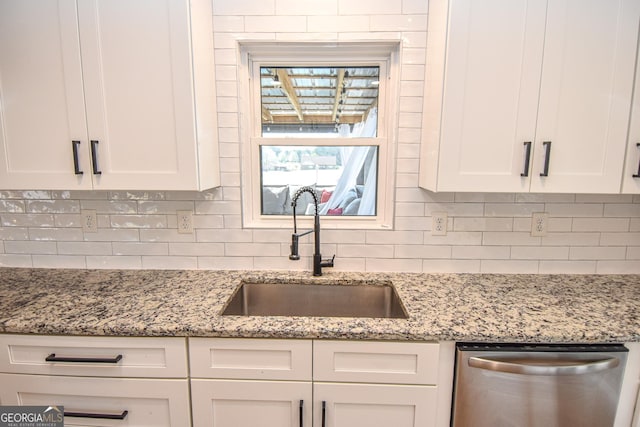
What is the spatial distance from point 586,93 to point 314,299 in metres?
1.46

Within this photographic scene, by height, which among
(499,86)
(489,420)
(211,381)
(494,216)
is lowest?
Answer: (489,420)

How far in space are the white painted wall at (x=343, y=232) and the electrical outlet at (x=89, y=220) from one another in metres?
0.02

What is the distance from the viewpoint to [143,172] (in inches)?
53.7

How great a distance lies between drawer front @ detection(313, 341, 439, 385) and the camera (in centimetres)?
114

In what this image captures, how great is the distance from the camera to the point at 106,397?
1209mm

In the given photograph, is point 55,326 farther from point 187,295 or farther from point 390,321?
point 390,321

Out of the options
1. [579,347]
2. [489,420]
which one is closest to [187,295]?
[489,420]

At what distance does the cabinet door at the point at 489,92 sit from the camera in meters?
1.26

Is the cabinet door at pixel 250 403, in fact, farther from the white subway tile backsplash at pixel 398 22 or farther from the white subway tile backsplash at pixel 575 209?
the white subway tile backsplash at pixel 398 22

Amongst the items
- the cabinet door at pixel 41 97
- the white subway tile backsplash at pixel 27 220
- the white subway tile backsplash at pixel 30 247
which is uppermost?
the cabinet door at pixel 41 97

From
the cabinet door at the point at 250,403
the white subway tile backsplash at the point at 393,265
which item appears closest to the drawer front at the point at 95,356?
the cabinet door at the point at 250,403

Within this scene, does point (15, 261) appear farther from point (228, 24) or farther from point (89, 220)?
point (228, 24)

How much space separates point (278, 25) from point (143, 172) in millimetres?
922

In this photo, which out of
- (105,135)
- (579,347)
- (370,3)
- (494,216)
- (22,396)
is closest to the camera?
(579,347)
